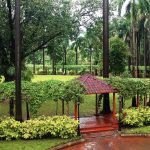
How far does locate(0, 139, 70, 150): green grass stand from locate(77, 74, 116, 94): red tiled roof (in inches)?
130

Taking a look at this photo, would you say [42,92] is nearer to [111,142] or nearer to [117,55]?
[111,142]

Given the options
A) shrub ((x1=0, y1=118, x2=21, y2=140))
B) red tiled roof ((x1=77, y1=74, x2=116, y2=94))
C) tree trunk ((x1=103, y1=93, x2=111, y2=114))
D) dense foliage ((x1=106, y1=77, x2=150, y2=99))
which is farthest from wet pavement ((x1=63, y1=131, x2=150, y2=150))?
tree trunk ((x1=103, y1=93, x2=111, y2=114))

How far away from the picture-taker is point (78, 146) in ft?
60.6

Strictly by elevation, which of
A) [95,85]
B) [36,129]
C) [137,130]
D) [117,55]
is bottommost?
[137,130]

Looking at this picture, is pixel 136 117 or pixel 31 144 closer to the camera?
pixel 31 144

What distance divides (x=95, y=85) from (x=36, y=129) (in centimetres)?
423

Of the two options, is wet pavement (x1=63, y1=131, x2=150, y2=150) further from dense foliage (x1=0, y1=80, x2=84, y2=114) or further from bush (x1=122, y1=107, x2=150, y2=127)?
dense foliage (x1=0, y1=80, x2=84, y2=114)

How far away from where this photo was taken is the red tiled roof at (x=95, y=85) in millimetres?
20984

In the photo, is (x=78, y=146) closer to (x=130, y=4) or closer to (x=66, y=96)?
(x=66, y=96)

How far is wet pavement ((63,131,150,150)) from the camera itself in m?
18.0

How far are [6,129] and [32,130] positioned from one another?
1.31m

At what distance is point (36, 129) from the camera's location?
63.8 feet

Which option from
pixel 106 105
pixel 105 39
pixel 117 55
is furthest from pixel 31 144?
pixel 117 55

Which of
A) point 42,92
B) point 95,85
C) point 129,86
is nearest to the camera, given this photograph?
point 42,92
